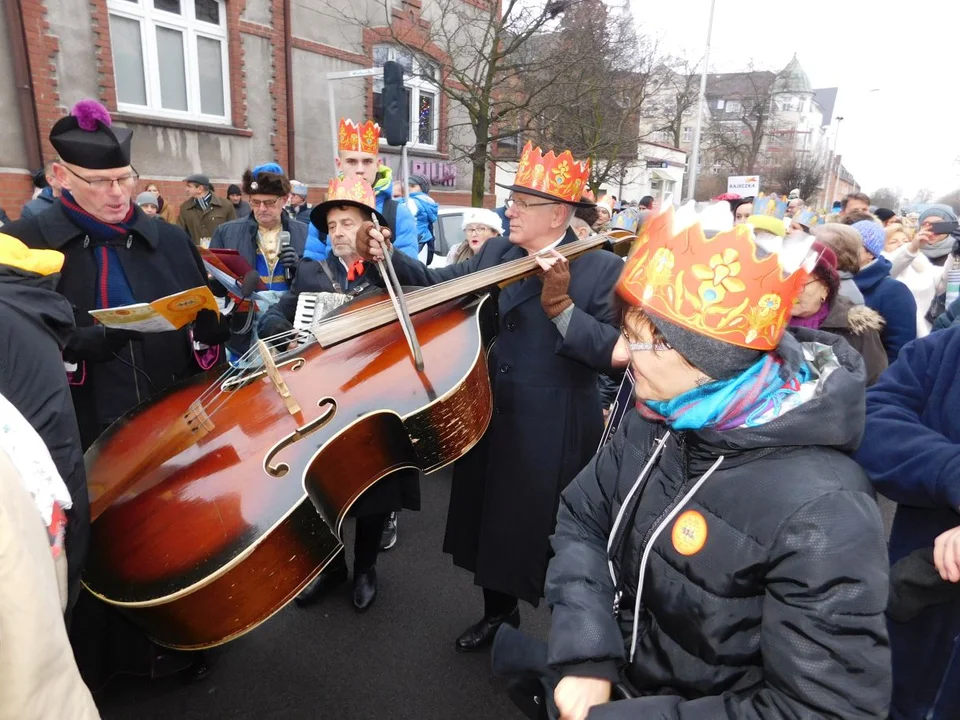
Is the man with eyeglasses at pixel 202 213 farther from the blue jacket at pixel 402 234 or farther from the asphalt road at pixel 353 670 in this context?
the asphalt road at pixel 353 670

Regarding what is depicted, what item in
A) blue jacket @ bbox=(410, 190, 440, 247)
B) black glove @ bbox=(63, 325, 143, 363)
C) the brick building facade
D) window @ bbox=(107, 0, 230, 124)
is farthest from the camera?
window @ bbox=(107, 0, 230, 124)

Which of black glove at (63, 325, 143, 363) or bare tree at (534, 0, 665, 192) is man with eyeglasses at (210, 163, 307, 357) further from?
bare tree at (534, 0, 665, 192)

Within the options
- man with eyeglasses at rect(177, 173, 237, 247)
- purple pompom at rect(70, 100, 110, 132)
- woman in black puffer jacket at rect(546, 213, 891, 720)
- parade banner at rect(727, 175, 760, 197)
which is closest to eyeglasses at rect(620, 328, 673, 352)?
woman in black puffer jacket at rect(546, 213, 891, 720)

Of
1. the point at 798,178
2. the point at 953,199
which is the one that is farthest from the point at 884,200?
the point at 953,199

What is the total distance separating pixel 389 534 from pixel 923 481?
9.53 ft

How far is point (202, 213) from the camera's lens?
8078 millimetres

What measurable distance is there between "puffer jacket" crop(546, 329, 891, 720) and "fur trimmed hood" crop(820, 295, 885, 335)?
72.3 inches

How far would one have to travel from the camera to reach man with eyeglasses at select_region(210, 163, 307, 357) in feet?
13.6

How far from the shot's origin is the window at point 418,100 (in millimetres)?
12891

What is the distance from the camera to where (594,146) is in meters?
12.9

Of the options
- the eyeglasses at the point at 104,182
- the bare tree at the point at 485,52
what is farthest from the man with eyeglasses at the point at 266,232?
the bare tree at the point at 485,52

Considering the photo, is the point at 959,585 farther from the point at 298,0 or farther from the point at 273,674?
the point at 298,0

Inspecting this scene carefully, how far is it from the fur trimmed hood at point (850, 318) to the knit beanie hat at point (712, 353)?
218cm

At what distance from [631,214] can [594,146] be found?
4.17m
